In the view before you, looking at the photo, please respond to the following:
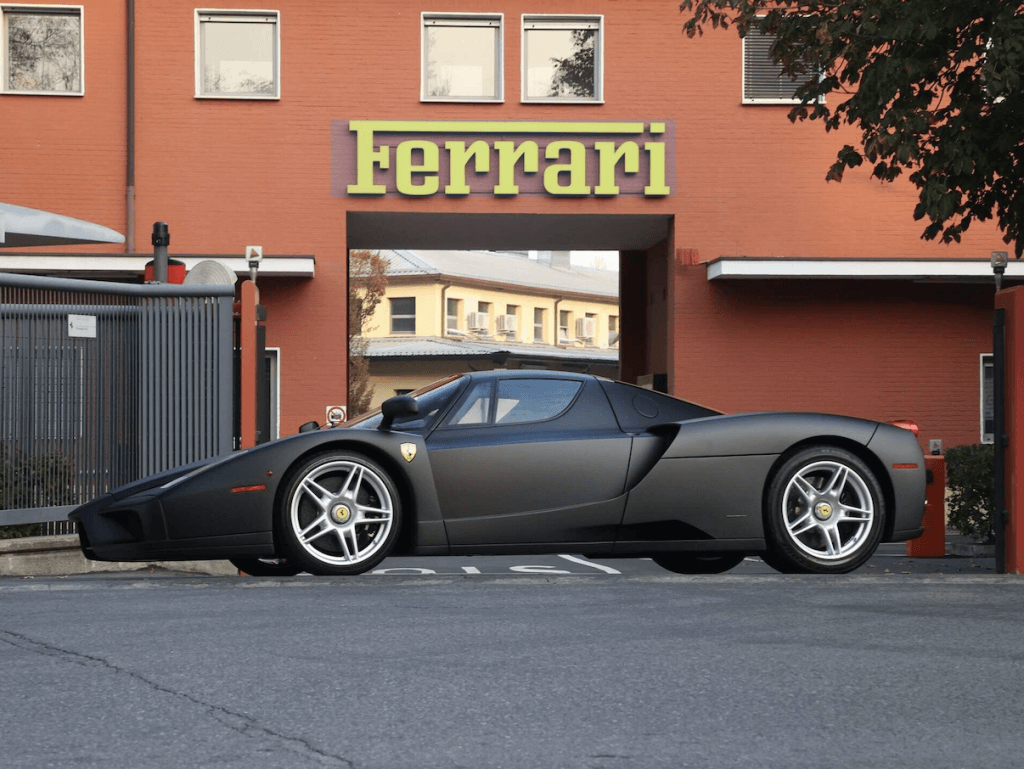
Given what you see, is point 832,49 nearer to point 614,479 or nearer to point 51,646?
point 614,479

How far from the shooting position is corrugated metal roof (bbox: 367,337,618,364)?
2515 inches

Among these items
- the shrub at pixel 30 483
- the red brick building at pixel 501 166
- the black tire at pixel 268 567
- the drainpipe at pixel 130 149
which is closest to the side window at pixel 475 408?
the black tire at pixel 268 567

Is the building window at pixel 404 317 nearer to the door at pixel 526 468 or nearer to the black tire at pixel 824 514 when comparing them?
the door at pixel 526 468

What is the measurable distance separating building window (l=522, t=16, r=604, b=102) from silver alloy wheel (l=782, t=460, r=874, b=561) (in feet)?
44.4

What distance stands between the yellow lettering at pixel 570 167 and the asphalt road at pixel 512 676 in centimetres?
1370

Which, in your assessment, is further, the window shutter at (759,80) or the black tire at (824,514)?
the window shutter at (759,80)

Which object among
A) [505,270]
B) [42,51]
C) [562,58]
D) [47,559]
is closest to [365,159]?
[562,58]

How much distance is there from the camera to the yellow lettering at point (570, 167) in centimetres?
2059

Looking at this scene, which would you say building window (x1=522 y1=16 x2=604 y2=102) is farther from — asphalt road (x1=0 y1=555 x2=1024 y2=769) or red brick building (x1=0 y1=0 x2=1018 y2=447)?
asphalt road (x1=0 y1=555 x2=1024 y2=769)

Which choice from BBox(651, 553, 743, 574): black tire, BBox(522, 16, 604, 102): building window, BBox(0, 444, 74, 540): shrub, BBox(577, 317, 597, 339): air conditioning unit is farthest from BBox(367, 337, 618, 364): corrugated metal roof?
BBox(651, 553, 743, 574): black tire

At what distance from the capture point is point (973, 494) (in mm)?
14039

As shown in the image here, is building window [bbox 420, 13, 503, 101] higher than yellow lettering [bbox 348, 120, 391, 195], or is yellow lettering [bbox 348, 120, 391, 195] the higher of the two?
building window [bbox 420, 13, 503, 101]

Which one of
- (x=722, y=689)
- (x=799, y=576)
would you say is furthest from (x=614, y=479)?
(x=722, y=689)

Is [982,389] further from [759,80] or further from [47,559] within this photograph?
[47,559]
